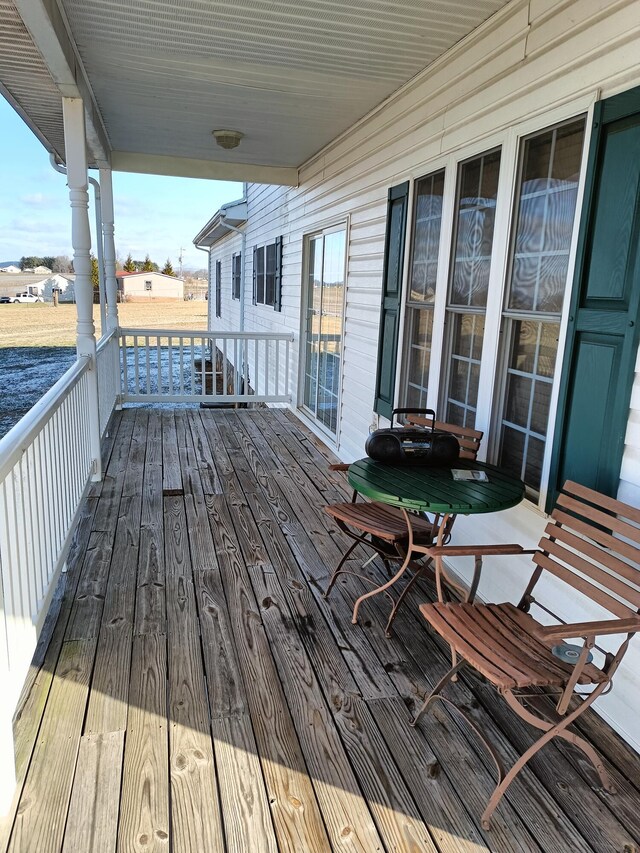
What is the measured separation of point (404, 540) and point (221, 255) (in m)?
13.5

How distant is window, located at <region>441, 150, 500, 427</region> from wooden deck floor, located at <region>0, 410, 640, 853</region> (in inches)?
42.9

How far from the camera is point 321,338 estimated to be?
610 cm

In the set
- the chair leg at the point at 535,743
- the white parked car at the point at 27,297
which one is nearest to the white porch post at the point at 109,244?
the white parked car at the point at 27,297

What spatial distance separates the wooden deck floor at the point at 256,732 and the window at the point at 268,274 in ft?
16.6

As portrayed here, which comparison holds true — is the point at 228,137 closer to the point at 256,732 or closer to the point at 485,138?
the point at 485,138

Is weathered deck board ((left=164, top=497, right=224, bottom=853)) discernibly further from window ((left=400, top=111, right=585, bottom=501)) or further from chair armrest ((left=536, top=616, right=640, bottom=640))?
window ((left=400, top=111, right=585, bottom=501))

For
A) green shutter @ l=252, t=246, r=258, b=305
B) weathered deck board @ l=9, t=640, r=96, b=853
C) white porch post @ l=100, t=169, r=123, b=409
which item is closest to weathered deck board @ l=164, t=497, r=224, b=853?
weathered deck board @ l=9, t=640, r=96, b=853

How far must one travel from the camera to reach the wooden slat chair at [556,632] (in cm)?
161

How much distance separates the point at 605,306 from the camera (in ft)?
6.86

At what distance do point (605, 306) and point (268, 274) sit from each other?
6.93m

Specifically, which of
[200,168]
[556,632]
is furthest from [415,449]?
[200,168]

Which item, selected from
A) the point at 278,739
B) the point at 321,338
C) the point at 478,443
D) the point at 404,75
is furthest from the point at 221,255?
the point at 278,739

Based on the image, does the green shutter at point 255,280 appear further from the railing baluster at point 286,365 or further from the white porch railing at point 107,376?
the white porch railing at point 107,376

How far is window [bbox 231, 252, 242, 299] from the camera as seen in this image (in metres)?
11.7
